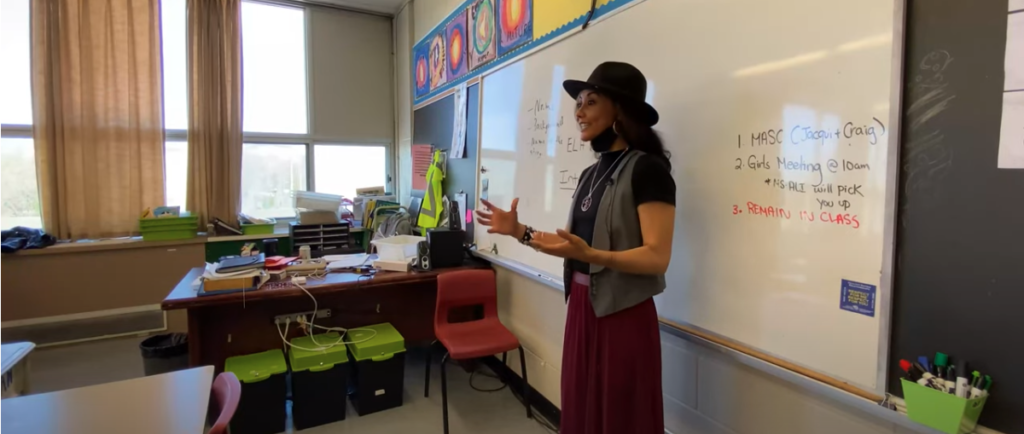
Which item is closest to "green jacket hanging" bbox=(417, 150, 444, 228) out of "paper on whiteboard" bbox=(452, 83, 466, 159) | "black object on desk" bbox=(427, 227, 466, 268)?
"paper on whiteboard" bbox=(452, 83, 466, 159)

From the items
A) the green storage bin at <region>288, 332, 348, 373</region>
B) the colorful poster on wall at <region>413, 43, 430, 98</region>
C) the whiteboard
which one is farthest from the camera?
the colorful poster on wall at <region>413, 43, 430, 98</region>

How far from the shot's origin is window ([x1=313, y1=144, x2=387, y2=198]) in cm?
494

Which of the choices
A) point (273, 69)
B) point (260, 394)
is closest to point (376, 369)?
point (260, 394)

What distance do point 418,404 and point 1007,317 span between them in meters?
2.51

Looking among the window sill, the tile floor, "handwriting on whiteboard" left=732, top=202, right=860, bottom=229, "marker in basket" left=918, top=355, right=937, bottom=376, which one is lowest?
the tile floor

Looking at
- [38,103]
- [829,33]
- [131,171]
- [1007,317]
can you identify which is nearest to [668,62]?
[829,33]

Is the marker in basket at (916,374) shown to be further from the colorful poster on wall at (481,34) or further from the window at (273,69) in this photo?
the window at (273,69)

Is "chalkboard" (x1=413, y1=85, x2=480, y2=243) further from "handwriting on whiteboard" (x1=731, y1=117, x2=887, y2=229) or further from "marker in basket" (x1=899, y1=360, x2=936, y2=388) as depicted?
"marker in basket" (x1=899, y1=360, x2=936, y2=388)

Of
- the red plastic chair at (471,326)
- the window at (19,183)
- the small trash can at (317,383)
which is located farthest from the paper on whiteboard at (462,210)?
the window at (19,183)

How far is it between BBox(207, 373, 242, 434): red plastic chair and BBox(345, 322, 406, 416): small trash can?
109cm

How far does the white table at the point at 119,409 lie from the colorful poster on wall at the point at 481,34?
224 centimetres

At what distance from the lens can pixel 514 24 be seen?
2.54 metres

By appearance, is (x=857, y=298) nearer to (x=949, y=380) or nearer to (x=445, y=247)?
(x=949, y=380)

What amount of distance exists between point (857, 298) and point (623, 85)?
782 mm
